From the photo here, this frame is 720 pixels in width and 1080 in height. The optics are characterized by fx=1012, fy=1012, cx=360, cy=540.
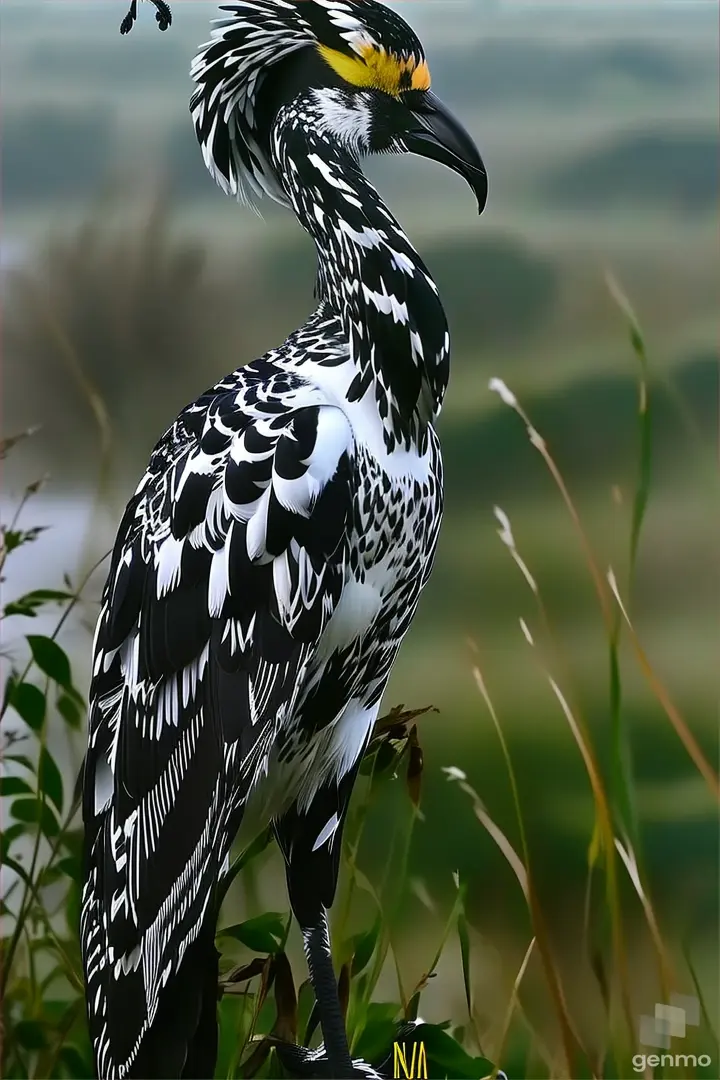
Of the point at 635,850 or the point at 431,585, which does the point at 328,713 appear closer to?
the point at 431,585

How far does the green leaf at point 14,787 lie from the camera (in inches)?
42.1

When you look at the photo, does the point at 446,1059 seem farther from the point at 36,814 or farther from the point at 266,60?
the point at 266,60

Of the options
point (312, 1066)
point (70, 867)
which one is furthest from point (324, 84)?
point (312, 1066)

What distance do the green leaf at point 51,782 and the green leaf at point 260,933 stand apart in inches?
8.5

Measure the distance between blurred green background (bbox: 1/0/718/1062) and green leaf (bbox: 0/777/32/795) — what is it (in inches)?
6.5

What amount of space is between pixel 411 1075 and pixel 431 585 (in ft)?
1.62

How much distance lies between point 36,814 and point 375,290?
65 centimetres

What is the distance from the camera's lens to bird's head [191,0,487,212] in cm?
87

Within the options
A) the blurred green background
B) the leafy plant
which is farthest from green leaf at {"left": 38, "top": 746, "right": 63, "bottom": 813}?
the blurred green background

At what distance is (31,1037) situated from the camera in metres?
1.04

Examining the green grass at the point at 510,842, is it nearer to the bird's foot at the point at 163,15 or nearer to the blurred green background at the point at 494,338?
the blurred green background at the point at 494,338

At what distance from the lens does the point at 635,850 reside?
1106 millimetres

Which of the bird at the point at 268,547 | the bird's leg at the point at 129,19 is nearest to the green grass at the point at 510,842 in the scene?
the bird at the point at 268,547

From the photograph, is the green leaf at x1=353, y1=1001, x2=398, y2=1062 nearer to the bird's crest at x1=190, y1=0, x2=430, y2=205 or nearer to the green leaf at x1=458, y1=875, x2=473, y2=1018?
the green leaf at x1=458, y1=875, x2=473, y2=1018
